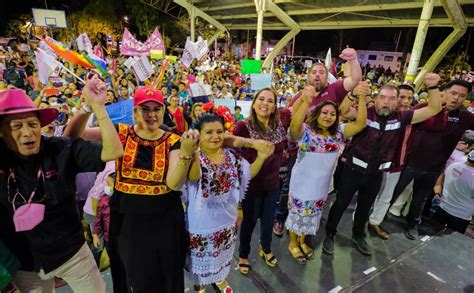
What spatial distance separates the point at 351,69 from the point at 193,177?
2076 millimetres

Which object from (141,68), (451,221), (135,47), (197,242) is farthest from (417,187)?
(135,47)

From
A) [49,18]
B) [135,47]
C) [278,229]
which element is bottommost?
[278,229]

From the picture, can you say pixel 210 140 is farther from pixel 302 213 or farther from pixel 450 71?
pixel 450 71

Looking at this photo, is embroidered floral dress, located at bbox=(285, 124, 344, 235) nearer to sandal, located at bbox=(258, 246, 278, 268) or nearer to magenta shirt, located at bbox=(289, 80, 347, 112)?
sandal, located at bbox=(258, 246, 278, 268)

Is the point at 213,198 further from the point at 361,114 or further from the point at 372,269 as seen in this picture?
the point at 372,269

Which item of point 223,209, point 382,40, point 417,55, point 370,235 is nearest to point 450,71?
point 417,55

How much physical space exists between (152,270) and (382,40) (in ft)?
92.7

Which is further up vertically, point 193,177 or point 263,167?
point 193,177

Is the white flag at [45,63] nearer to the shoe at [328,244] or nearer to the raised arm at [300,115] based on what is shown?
the raised arm at [300,115]

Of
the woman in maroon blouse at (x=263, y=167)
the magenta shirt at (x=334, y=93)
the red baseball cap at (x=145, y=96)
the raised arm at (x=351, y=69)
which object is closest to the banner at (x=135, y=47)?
the magenta shirt at (x=334, y=93)

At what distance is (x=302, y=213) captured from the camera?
2873mm

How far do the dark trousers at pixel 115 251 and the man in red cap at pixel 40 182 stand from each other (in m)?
0.21

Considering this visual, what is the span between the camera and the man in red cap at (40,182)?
146 cm

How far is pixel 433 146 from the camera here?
128 inches
